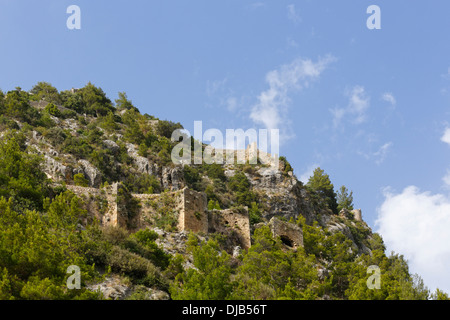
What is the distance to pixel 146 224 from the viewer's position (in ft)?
117

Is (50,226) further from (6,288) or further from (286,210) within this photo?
(286,210)

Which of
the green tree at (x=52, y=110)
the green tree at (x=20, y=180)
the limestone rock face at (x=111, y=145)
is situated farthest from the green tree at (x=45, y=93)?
the green tree at (x=20, y=180)

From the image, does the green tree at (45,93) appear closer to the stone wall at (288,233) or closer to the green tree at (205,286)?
the stone wall at (288,233)

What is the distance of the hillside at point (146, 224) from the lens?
2339 cm

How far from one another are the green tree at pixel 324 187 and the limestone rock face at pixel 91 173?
3322cm

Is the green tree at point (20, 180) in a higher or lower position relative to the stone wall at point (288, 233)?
higher

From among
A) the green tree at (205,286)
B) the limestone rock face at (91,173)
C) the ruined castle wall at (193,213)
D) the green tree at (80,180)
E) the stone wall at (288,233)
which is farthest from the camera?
the limestone rock face at (91,173)

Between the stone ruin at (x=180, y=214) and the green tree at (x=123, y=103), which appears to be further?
the green tree at (x=123, y=103)

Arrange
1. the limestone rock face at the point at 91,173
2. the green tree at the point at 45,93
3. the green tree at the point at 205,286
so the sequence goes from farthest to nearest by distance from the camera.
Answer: the green tree at the point at 45,93 → the limestone rock face at the point at 91,173 → the green tree at the point at 205,286

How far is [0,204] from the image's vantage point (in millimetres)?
27328

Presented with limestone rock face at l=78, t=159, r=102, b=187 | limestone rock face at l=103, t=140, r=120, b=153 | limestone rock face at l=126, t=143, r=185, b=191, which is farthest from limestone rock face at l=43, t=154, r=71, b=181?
limestone rock face at l=126, t=143, r=185, b=191
